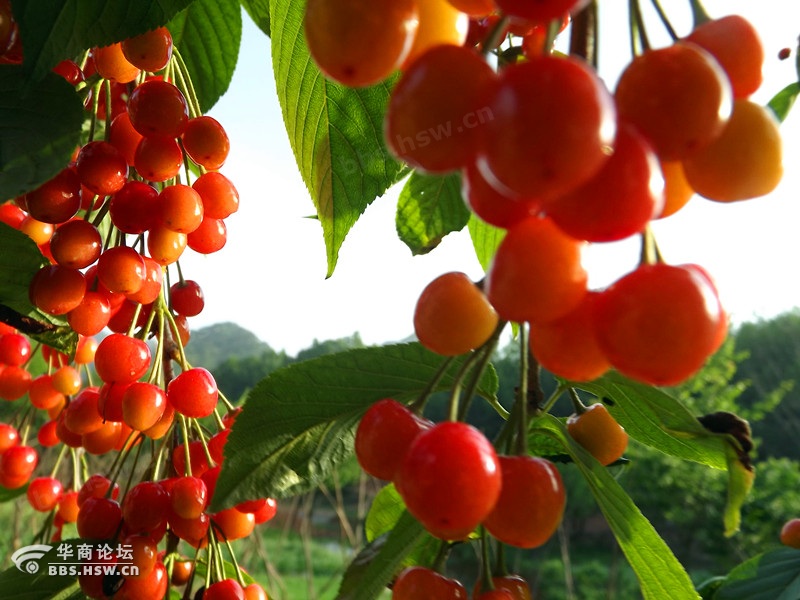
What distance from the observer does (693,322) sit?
0.73ft

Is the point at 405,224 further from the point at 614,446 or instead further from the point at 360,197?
the point at 614,446

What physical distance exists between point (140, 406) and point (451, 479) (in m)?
0.40

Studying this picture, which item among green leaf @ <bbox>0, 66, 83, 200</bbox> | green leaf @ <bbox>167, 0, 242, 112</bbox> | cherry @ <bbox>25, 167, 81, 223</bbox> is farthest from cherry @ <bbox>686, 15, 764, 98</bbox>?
green leaf @ <bbox>167, 0, 242, 112</bbox>

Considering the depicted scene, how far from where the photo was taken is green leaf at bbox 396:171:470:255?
534 millimetres

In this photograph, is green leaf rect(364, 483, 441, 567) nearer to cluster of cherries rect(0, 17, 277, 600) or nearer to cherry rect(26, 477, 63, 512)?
cluster of cherries rect(0, 17, 277, 600)

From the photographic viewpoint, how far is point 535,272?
213 millimetres

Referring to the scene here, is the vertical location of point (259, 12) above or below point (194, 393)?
above

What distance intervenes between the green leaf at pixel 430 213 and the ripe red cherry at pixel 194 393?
0.20 m

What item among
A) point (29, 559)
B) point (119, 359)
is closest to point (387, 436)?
point (119, 359)

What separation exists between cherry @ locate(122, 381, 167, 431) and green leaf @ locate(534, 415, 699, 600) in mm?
339

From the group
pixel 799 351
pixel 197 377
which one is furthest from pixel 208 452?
pixel 799 351

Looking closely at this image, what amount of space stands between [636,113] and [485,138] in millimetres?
57

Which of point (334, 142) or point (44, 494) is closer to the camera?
point (334, 142)

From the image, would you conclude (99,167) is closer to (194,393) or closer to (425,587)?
(194,393)
